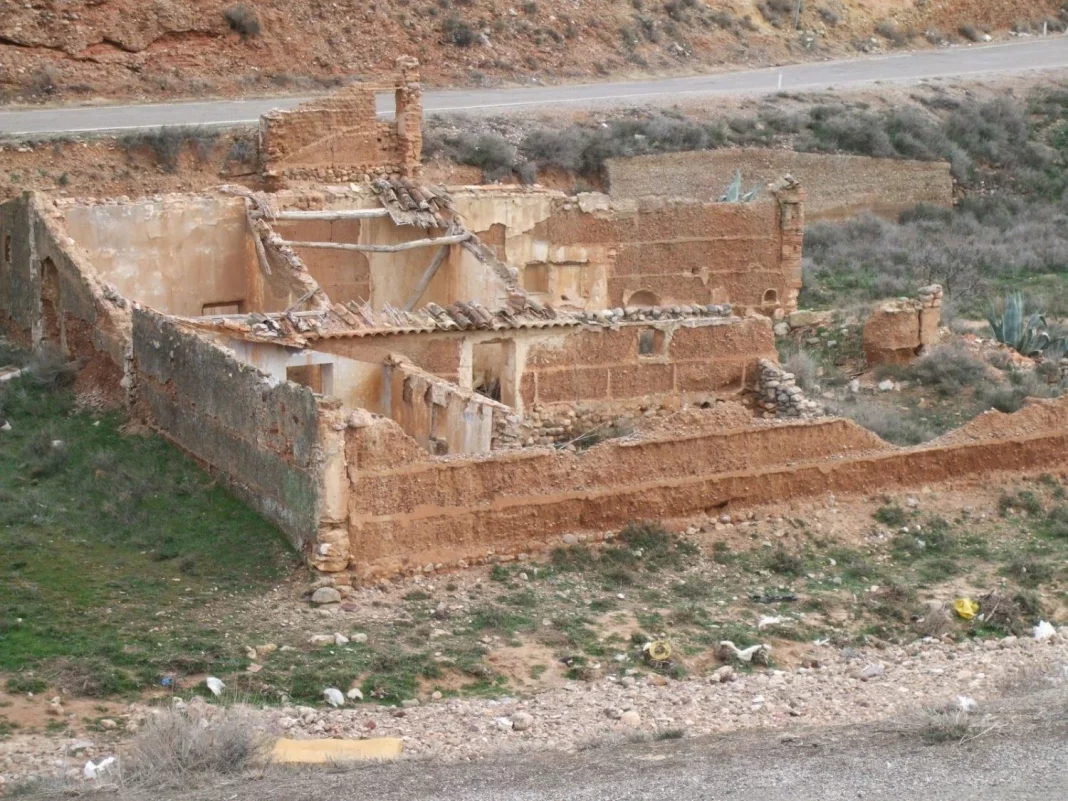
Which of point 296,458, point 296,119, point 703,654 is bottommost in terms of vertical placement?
point 703,654

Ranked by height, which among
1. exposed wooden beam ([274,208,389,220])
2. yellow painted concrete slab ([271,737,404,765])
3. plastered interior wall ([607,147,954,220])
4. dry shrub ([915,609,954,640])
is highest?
exposed wooden beam ([274,208,389,220])

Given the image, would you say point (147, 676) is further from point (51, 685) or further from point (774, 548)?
point (774, 548)

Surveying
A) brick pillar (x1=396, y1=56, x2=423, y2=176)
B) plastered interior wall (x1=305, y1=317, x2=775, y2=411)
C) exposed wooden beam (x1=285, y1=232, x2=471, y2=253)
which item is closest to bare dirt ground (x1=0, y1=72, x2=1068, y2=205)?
brick pillar (x1=396, y1=56, x2=423, y2=176)

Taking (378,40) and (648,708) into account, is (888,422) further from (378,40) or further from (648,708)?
(378,40)

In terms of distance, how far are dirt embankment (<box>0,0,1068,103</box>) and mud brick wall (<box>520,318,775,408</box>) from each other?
17024mm

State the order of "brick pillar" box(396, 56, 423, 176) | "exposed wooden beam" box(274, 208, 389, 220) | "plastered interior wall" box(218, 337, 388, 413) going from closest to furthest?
"plastered interior wall" box(218, 337, 388, 413)
"exposed wooden beam" box(274, 208, 389, 220)
"brick pillar" box(396, 56, 423, 176)

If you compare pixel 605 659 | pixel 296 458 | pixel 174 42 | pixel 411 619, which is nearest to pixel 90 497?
pixel 296 458

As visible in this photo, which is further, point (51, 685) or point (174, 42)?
point (174, 42)

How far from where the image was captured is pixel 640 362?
22.8 m

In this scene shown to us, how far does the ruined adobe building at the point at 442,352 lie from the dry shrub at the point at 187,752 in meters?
4.00

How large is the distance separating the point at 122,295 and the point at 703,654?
10029 mm

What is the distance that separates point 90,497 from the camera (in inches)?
795

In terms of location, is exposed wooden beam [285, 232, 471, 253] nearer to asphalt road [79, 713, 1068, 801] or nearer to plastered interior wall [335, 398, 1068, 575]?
plastered interior wall [335, 398, 1068, 575]

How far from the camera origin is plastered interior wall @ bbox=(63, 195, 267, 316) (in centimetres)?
2562
